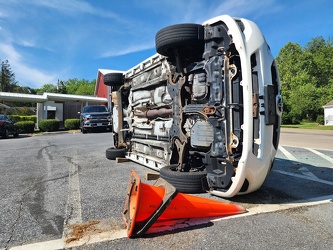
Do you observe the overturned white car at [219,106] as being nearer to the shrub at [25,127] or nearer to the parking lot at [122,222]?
the parking lot at [122,222]

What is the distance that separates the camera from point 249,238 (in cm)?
244

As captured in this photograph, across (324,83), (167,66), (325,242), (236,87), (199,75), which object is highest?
(324,83)

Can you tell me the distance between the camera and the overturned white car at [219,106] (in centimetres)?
319

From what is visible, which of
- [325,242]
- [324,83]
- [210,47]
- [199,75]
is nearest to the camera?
[325,242]

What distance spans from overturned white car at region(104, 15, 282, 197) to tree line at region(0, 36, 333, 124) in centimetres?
3838

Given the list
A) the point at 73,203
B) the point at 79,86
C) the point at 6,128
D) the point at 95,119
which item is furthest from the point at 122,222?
the point at 79,86

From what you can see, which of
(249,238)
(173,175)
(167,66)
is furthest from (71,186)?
(249,238)

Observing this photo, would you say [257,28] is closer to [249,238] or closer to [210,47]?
[210,47]

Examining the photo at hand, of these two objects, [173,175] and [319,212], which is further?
[173,175]

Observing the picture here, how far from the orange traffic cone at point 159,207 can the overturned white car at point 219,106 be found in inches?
19.2

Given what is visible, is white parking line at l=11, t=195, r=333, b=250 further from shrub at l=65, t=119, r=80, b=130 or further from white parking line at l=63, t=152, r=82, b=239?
shrub at l=65, t=119, r=80, b=130

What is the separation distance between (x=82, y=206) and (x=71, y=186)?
1178 mm

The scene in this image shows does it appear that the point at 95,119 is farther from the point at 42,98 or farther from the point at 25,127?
the point at 42,98

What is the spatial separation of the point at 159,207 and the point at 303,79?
55344 mm
